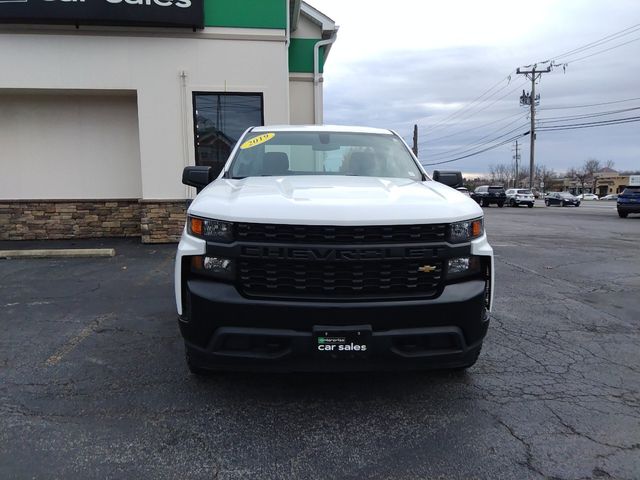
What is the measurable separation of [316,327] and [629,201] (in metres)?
25.0

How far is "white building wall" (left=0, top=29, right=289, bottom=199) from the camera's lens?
30.4 feet

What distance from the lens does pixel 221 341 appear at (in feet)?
9.45

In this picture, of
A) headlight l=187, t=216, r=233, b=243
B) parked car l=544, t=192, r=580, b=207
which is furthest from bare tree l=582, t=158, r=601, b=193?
headlight l=187, t=216, r=233, b=243

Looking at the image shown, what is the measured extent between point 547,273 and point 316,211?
6.52 metres

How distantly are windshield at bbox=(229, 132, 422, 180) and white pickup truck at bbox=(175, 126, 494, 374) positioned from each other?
1.31 m

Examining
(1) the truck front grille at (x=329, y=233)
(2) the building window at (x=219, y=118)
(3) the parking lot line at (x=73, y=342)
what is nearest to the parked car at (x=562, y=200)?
(2) the building window at (x=219, y=118)

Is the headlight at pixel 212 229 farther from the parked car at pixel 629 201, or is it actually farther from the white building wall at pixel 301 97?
the parked car at pixel 629 201

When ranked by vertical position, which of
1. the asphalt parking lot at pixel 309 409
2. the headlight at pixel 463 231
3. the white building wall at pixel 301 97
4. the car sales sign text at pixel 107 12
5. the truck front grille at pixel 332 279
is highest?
the car sales sign text at pixel 107 12

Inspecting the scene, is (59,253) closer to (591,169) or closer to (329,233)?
(329,233)

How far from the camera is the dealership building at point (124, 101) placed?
924 centimetres

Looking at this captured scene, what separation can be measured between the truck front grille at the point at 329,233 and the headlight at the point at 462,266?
26 cm

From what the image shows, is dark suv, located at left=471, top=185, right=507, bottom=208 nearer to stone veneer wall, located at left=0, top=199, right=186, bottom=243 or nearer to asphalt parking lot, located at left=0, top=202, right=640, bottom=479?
stone veneer wall, located at left=0, top=199, right=186, bottom=243

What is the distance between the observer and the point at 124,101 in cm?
1033

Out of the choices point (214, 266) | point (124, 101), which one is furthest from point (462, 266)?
point (124, 101)
